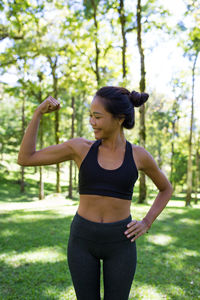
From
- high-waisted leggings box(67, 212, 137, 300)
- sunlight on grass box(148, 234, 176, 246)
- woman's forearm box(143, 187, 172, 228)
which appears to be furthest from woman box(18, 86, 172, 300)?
sunlight on grass box(148, 234, 176, 246)

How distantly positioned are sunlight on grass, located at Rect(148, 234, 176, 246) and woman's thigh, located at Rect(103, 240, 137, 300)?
5.02 metres

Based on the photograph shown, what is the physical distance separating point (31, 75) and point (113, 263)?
52.1ft

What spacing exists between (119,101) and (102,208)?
73cm

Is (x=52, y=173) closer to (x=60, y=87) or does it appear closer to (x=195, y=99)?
(x=60, y=87)

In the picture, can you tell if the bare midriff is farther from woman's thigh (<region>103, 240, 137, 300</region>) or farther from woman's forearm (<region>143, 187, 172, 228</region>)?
woman's forearm (<region>143, 187, 172, 228</region>)

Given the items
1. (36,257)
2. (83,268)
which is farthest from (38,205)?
(83,268)

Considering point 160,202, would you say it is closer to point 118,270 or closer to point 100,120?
point 118,270

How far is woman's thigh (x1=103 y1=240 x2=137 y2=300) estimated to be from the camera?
1.75 metres

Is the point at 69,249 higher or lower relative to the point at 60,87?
lower

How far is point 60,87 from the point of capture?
55.2 feet

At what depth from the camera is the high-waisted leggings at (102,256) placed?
1.74 m

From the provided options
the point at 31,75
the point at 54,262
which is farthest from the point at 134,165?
the point at 31,75

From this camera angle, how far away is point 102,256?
5.83ft

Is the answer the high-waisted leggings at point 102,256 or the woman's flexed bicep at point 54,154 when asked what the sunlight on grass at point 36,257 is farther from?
the woman's flexed bicep at point 54,154
